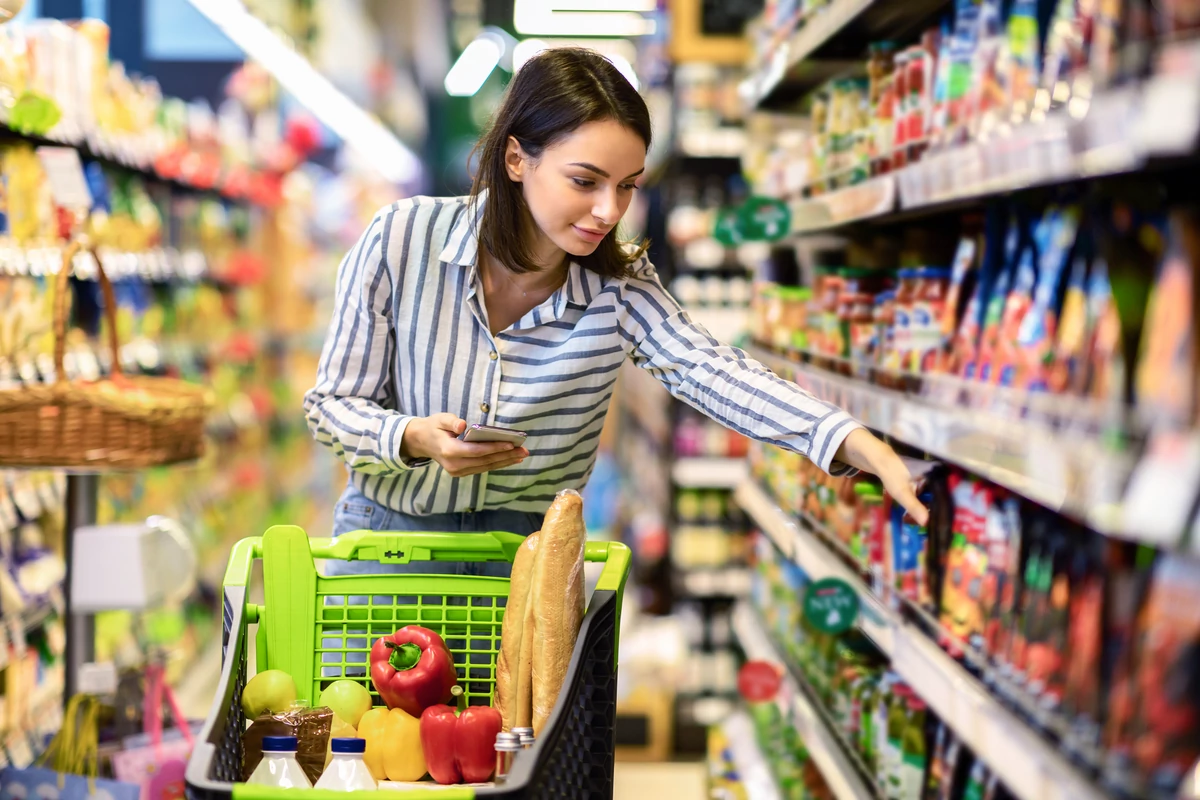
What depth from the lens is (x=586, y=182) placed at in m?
1.92

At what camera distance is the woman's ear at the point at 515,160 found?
2031mm

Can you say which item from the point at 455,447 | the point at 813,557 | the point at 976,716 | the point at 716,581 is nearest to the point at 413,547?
the point at 455,447

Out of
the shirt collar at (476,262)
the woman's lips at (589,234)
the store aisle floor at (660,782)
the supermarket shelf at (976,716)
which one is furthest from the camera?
the store aisle floor at (660,782)

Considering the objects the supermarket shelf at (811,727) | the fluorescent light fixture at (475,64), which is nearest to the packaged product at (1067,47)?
the supermarket shelf at (811,727)

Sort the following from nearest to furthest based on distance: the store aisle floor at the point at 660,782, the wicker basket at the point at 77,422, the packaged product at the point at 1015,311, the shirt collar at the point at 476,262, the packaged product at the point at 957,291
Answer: the packaged product at the point at 1015,311
the shirt collar at the point at 476,262
the packaged product at the point at 957,291
the wicker basket at the point at 77,422
the store aisle floor at the point at 660,782

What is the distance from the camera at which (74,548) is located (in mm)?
3062

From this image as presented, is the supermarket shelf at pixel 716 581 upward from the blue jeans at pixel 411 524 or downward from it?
downward

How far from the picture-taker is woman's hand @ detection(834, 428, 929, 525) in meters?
1.71

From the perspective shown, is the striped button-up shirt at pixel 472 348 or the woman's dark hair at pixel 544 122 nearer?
the woman's dark hair at pixel 544 122

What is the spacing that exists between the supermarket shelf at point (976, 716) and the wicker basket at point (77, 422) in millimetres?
1592

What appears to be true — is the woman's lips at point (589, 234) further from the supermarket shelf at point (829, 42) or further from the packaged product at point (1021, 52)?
the supermarket shelf at point (829, 42)

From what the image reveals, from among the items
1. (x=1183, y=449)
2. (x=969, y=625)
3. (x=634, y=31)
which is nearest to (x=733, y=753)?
(x=969, y=625)

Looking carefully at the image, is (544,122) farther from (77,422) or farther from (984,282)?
(77,422)

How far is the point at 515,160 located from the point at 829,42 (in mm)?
1255
